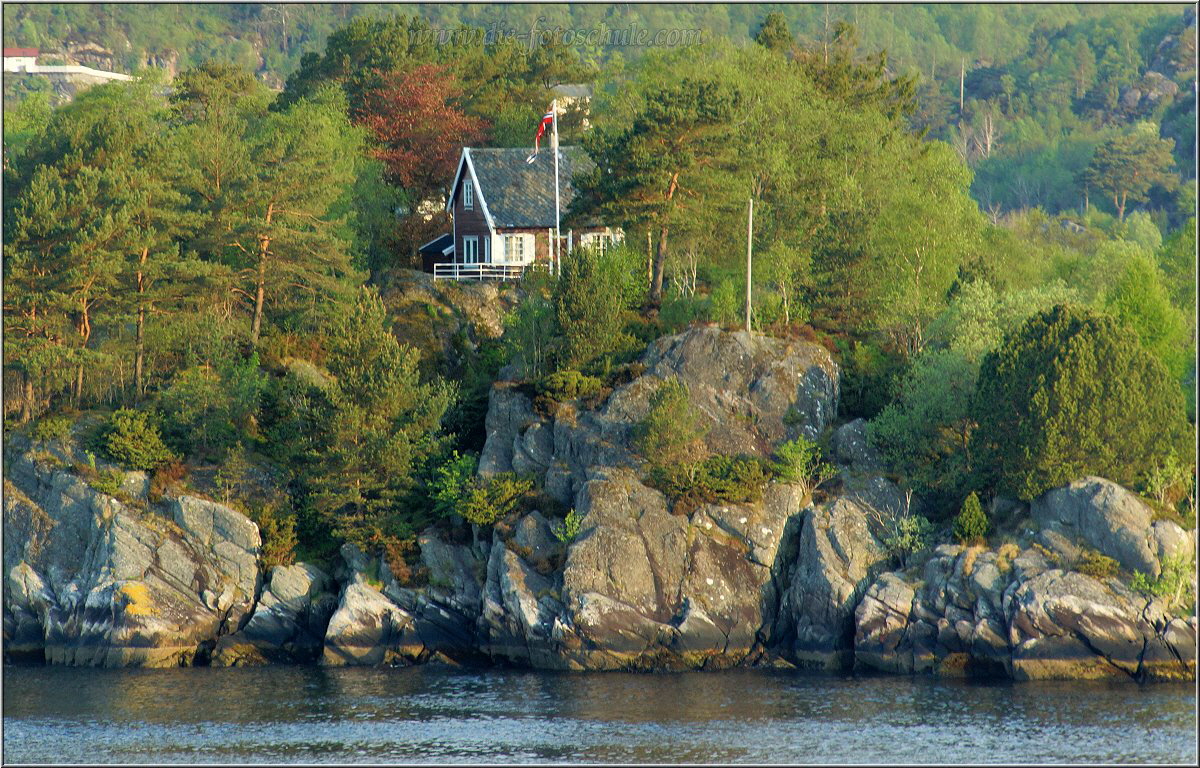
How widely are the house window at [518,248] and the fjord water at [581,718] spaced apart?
26992 millimetres

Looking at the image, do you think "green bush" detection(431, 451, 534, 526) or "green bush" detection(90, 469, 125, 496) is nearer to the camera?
"green bush" detection(431, 451, 534, 526)

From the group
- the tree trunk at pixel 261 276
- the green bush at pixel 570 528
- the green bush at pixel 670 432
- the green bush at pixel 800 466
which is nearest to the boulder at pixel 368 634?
the green bush at pixel 570 528

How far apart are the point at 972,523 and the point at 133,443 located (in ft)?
112

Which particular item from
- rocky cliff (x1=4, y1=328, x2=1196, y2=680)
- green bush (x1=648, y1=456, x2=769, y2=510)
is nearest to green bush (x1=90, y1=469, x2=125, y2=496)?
rocky cliff (x1=4, y1=328, x2=1196, y2=680)

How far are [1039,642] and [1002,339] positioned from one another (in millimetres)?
13881

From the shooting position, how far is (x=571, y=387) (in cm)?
6562

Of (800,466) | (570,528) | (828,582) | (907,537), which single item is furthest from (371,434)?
(907,537)

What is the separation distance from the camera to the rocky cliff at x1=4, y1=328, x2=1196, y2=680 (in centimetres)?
5675

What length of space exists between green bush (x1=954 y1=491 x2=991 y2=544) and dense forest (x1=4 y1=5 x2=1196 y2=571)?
1.58m

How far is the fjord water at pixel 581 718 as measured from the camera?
155 feet

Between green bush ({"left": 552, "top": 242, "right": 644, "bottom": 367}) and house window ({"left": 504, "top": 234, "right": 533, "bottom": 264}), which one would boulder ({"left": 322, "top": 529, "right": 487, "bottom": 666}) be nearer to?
green bush ({"left": 552, "top": 242, "right": 644, "bottom": 367})

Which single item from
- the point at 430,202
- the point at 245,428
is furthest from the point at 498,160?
the point at 245,428

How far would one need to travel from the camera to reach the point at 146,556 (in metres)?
63.2

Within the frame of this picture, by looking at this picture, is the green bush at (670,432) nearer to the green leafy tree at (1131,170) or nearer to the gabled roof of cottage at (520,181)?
the gabled roof of cottage at (520,181)
